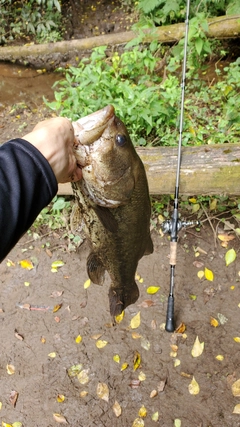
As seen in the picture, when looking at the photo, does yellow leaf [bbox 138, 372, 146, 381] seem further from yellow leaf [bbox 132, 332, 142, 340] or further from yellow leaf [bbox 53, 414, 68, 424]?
yellow leaf [bbox 53, 414, 68, 424]

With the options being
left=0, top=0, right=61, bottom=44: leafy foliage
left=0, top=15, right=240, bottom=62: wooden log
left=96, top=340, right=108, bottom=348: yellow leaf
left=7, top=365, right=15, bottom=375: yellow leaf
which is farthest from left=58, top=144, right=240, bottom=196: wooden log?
left=0, top=0, right=61, bottom=44: leafy foliage

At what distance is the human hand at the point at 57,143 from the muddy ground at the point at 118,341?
2.35 meters

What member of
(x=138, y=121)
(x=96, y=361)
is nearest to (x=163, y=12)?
(x=138, y=121)

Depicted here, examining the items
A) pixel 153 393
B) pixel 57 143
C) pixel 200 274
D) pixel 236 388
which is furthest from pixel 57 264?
pixel 57 143

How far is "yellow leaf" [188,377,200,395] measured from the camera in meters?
3.13

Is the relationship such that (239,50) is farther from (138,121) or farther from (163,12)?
(138,121)

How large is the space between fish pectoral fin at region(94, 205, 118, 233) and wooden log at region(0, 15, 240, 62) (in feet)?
16.8

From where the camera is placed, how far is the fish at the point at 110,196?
1691mm

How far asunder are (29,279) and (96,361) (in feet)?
4.00

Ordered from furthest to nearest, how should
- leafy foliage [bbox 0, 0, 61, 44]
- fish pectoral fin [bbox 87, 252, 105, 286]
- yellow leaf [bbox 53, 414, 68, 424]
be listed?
leafy foliage [bbox 0, 0, 61, 44]
yellow leaf [bbox 53, 414, 68, 424]
fish pectoral fin [bbox 87, 252, 105, 286]

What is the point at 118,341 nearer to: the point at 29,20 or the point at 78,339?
the point at 78,339

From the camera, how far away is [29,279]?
4.05 m

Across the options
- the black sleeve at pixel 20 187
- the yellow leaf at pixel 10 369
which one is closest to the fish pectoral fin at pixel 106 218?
the black sleeve at pixel 20 187

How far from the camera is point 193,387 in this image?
3150 millimetres
